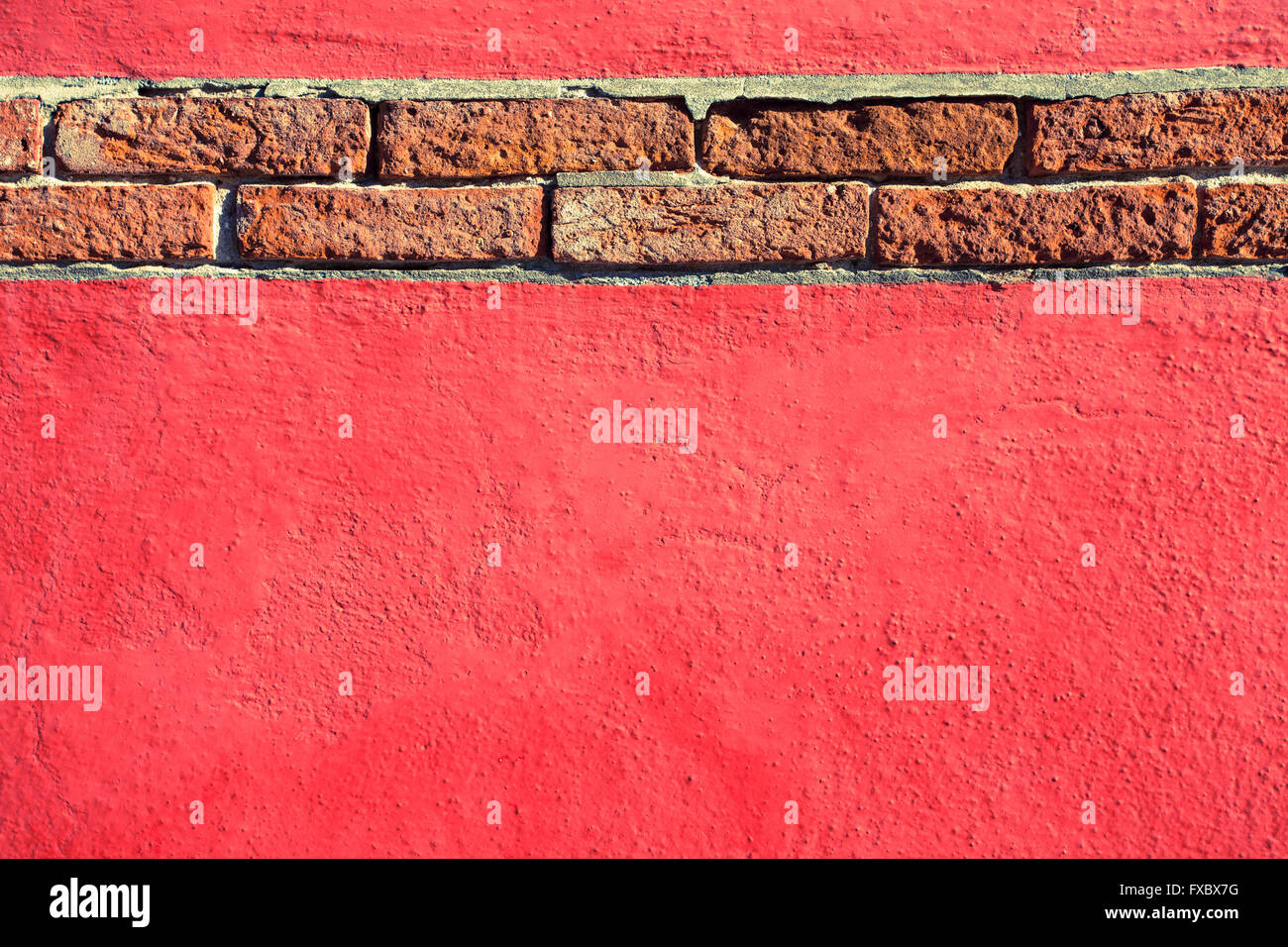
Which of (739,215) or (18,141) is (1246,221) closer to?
(739,215)

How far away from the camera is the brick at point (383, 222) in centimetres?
120

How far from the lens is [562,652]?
121 centimetres

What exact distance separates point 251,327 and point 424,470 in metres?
0.35

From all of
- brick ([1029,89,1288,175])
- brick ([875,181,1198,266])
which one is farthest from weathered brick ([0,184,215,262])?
brick ([1029,89,1288,175])

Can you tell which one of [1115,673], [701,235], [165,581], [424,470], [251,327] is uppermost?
[701,235]

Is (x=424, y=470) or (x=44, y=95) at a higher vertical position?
(x=44, y=95)

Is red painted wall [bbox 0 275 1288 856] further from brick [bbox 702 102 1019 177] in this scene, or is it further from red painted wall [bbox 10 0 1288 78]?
red painted wall [bbox 10 0 1288 78]

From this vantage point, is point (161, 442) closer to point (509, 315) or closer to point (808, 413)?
point (509, 315)

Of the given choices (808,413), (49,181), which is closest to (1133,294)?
(808,413)

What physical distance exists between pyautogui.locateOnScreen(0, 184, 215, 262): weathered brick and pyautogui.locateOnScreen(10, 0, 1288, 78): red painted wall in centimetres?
21

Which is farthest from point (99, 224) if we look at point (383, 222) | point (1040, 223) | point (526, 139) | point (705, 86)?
point (1040, 223)

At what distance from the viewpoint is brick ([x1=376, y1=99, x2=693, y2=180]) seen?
3.96 ft

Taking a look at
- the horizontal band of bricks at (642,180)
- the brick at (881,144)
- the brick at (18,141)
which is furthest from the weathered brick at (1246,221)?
the brick at (18,141)

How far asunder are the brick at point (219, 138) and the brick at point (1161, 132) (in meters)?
1.06
